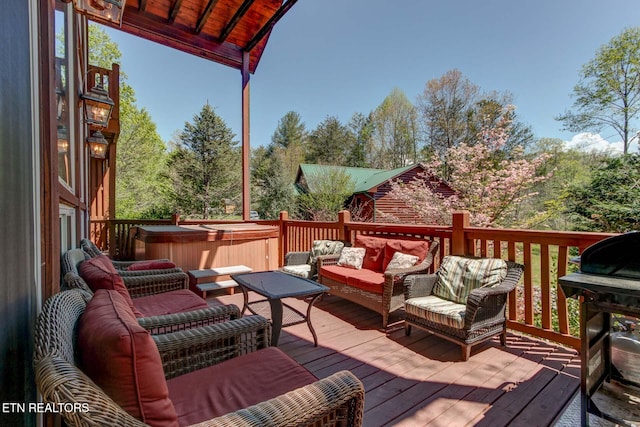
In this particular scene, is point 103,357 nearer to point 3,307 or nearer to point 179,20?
point 3,307

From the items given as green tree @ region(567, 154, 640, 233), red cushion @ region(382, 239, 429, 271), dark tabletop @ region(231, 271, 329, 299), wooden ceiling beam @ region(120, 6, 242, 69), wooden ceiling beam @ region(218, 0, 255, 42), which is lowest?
dark tabletop @ region(231, 271, 329, 299)

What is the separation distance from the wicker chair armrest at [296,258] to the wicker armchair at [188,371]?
281 cm

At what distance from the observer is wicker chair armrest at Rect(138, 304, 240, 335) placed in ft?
6.20

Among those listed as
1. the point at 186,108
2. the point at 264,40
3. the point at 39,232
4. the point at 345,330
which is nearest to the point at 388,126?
the point at 186,108

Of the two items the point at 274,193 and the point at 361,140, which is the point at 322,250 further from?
the point at 361,140

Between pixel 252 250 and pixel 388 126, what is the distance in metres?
18.8

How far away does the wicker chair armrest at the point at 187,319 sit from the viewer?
6.20 ft

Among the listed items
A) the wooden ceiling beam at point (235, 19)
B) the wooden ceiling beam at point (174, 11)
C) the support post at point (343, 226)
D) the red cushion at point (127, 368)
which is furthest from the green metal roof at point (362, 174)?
the red cushion at point (127, 368)

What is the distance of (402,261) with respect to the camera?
3578 millimetres

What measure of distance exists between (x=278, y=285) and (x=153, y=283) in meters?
1.29

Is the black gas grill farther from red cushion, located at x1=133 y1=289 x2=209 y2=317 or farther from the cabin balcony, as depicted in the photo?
red cushion, located at x1=133 y1=289 x2=209 y2=317

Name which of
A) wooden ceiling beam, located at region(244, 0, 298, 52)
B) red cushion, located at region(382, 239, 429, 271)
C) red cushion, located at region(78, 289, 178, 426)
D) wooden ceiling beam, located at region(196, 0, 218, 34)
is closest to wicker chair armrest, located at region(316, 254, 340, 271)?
red cushion, located at region(382, 239, 429, 271)

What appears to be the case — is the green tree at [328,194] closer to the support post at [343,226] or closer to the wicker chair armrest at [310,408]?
the support post at [343,226]

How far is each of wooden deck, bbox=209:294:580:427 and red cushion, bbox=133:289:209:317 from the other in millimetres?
979
